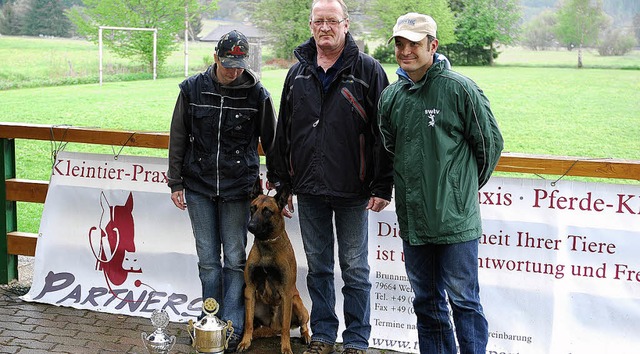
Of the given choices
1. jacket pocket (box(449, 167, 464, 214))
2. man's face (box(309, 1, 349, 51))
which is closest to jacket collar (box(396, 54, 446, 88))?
jacket pocket (box(449, 167, 464, 214))

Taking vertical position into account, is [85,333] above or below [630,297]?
below

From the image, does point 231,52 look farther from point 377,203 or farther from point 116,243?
point 116,243

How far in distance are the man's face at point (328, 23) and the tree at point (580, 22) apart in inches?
563

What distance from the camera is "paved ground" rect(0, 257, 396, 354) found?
4297mm

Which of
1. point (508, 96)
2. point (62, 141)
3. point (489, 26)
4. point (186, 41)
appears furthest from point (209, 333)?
point (508, 96)

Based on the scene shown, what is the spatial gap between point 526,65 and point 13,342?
16.9 meters

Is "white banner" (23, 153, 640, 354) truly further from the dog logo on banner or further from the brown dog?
the brown dog

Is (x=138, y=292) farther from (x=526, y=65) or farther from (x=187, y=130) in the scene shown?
(x=526, y=65)

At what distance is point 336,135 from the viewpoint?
375cm

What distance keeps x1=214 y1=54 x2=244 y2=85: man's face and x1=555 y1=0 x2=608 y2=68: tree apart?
14263mm

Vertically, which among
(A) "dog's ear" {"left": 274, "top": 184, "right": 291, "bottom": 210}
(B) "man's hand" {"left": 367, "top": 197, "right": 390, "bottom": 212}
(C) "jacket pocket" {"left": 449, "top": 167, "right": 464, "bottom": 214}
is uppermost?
(C) "jacket pocket" {"left": 449, "top": 167, "right": 464, "bottom": 214}

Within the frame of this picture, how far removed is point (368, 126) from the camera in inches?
150

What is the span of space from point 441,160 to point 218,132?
1.33m

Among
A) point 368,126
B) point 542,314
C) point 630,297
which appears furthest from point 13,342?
point 630,297
